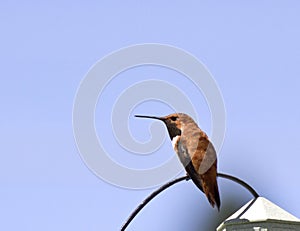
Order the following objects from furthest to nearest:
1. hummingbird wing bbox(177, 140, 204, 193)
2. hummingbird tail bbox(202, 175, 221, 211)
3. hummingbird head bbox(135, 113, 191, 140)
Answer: hummingbird head bbox(135, 113, 191, 140), hummingbird wing bbox(177, 140, 204, 193), hummingbird tail bbox(202, 175, 221, 211)

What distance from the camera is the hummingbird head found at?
4090mm

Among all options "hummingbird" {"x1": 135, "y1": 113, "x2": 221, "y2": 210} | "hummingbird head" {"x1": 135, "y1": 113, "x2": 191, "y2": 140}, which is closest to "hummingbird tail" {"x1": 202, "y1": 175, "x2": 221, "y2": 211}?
"hummingbird" {"x1": 135, "y1": 113, "x2": 221, "y2": 210}

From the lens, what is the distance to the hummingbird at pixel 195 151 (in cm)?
376

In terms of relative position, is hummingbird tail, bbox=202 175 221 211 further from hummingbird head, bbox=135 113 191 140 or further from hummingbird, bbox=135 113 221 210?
hummingbird head, bbox=135 113 191 140

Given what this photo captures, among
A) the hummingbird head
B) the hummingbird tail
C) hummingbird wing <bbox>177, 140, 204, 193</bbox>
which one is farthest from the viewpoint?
the hummingbird head

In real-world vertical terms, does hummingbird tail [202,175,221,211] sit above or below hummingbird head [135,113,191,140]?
below

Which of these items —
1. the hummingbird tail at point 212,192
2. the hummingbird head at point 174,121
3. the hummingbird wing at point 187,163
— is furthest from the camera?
the hummingbird head at point 174,121

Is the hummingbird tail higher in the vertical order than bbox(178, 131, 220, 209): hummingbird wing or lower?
lower

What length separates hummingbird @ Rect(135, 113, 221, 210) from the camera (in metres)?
3.76

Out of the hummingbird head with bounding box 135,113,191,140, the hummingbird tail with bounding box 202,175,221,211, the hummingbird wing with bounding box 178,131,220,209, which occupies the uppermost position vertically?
the hummingbird head with bounding box 135,113,191,140

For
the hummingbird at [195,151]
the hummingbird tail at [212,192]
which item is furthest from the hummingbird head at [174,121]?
the hummingbird tail at [212,192]

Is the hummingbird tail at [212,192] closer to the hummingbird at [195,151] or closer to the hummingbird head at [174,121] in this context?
the hummingbird at [195,151]

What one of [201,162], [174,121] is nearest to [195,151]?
[201,162]

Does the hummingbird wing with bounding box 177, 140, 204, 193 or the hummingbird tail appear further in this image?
the hummingbird wing with bounding box 177, 140, 204, 193
